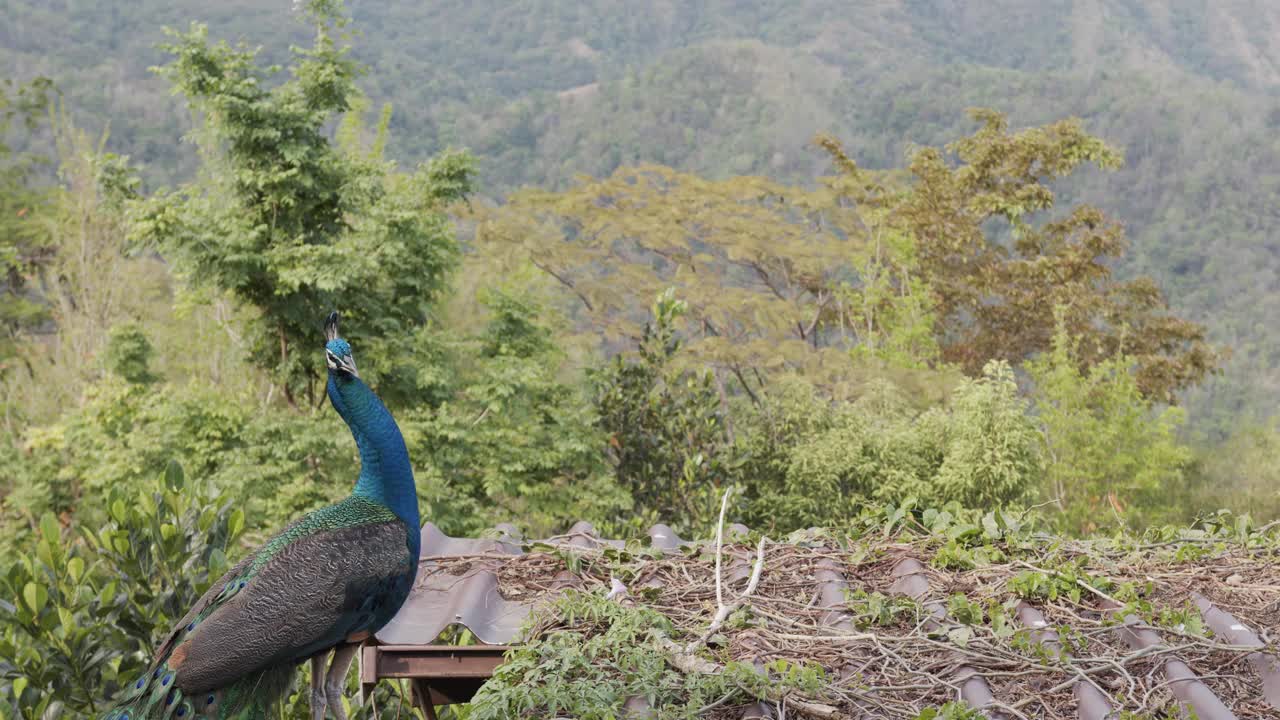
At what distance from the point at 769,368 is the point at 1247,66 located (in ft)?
122

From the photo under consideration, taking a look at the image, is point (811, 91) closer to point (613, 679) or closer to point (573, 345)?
point (573, 345)

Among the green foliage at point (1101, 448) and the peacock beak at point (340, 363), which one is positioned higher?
the peacock beak at point (340, 363)

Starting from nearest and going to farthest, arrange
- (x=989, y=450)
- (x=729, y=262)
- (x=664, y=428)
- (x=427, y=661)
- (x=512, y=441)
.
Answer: (x=427, y=661) → (x=664, y=428) → (x=989, y=450) → (x=512, y=441) → (x=729, y=262)

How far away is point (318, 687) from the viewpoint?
2141 mm

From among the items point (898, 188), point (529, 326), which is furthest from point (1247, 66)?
point (529, 326)

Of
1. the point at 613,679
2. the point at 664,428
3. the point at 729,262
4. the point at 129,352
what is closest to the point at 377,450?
the point at 613,679

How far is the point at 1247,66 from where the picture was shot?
40.4 meters

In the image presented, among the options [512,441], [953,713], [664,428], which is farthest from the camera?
[512,441]

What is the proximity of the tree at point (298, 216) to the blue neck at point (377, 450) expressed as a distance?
526cm

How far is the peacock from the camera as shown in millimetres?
1893

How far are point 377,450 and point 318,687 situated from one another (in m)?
0.47

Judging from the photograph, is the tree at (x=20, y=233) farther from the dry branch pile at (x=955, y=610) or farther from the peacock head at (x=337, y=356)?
the dry branch pile at (x=955, y=610)

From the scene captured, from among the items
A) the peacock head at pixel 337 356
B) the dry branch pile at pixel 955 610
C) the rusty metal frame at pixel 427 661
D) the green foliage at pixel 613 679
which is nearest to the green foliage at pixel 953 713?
the dry branch pile at pixel 955 610

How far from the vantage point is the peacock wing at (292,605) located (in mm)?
1877
